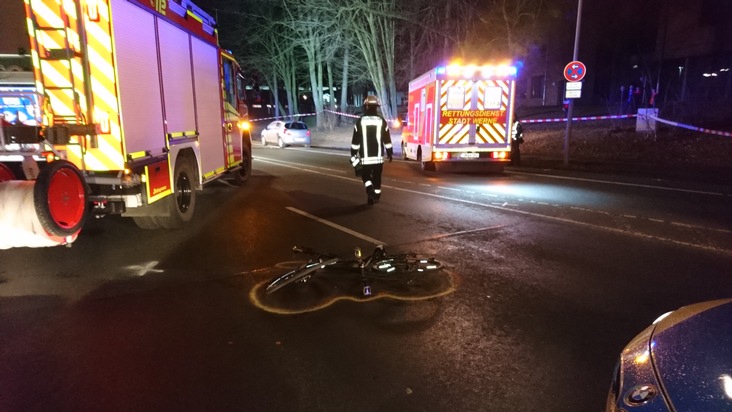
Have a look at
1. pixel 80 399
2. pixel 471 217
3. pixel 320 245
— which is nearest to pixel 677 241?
pixel 471 217

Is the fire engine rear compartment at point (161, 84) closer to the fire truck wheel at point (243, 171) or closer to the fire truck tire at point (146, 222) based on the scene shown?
the fire truck tire at point (146, 222)

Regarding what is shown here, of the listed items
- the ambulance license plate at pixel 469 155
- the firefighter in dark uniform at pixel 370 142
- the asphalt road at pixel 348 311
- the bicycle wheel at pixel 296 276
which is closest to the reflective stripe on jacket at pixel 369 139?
the firefighter in dark uniform at pixel 370 142

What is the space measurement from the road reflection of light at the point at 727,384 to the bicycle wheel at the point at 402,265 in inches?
137

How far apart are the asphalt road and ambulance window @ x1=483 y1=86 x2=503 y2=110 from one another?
5.54 meters

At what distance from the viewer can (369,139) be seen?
9.27 metres

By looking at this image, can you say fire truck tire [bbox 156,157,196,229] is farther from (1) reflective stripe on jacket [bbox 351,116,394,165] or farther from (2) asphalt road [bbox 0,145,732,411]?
(1) reflective stripe on jacket [bbox 351,116,394,165]

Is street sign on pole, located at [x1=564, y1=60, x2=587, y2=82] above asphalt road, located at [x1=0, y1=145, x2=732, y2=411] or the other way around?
above

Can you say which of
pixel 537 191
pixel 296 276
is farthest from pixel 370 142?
pixel 296 276

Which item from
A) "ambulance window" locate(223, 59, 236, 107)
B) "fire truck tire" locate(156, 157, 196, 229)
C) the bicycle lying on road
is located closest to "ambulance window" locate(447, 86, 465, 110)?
"ambulance window" locate(223, 59, 236, 107)

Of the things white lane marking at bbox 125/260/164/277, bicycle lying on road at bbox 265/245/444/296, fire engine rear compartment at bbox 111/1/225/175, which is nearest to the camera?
bicycle lying on road at bbox 265/245/444/296

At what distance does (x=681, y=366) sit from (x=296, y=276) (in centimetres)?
358

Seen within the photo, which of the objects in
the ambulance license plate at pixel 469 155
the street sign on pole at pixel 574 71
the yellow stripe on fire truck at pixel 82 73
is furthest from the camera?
the street sign on pole at pixel 574 71

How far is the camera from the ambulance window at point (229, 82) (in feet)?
33.9

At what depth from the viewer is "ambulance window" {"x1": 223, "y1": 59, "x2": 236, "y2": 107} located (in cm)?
1034
